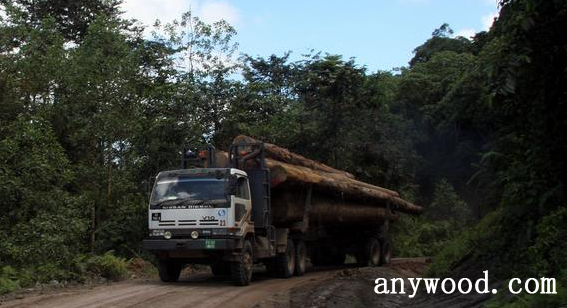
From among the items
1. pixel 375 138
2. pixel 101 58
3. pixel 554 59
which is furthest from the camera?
pixel 375 138

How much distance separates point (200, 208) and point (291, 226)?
3.69 metres

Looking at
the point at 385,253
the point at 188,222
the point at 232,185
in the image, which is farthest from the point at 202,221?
the point at 385,253

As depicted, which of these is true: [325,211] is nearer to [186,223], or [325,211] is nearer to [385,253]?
[186,223]

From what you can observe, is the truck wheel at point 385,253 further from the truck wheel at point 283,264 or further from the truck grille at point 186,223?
the truck grille at point 186,223

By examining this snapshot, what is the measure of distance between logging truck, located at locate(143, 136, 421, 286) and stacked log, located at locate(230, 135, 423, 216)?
30mm

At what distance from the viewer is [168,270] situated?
45.9 feet

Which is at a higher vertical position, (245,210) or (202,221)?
(245,210)

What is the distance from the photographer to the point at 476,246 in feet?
36.6

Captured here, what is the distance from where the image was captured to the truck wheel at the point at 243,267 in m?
13.2

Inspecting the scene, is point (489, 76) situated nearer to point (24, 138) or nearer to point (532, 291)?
point (532, 291)

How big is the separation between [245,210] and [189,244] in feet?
5.25

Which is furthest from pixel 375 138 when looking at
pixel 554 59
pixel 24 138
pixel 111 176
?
pixel 554 59

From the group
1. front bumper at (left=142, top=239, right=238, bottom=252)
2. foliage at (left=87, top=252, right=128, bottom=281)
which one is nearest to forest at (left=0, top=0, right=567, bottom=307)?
foliage at (left=87, top=252, right=128, bottom=281)

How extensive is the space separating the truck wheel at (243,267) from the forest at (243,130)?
315cm
